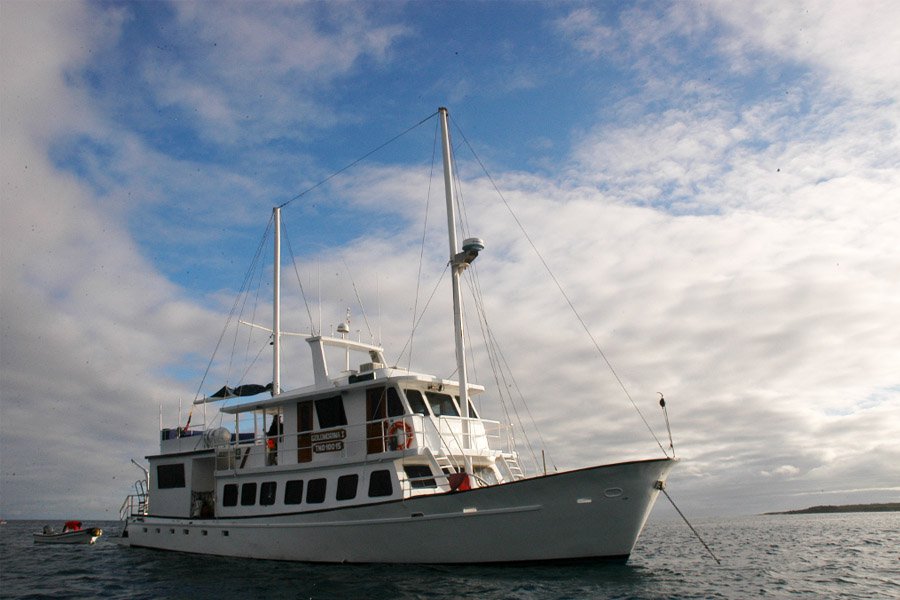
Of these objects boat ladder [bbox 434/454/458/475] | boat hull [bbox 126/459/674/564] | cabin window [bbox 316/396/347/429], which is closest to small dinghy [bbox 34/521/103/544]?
cabin window [bbox 316/396/347/429]

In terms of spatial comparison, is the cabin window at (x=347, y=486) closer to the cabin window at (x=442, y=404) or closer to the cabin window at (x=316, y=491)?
the cabin window at (x=316, y=491)

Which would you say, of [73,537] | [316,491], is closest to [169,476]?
[316,491]

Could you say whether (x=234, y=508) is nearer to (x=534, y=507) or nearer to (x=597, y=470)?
(x=534, y=507)

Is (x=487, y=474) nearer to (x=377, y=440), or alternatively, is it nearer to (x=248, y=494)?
(x=377, y=440)

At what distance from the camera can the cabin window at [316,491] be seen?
15640 millimetres

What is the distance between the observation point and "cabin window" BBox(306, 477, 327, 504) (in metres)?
15.6

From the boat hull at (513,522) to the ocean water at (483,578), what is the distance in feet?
1.09

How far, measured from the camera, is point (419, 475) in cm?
1527

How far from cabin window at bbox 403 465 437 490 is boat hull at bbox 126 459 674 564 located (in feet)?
3.99

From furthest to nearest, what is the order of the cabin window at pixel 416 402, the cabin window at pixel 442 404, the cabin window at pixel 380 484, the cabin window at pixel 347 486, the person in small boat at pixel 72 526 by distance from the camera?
1. the person in small boat at pixel 72 526
2. the cabin window at pixel 442 404
3. the cabin window at pixel 416 402
4. the cabin window at pixel 347 486
5. the cabin window at pixel 380 484

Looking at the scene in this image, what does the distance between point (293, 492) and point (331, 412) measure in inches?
89.3

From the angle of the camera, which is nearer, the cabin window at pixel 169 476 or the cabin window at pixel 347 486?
the cabin window at pixel 347 486

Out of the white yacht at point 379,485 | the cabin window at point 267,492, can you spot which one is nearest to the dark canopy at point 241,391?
the white yacht at point 379,485

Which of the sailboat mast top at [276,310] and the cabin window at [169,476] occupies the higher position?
the sailboat mast top at [276,310]
